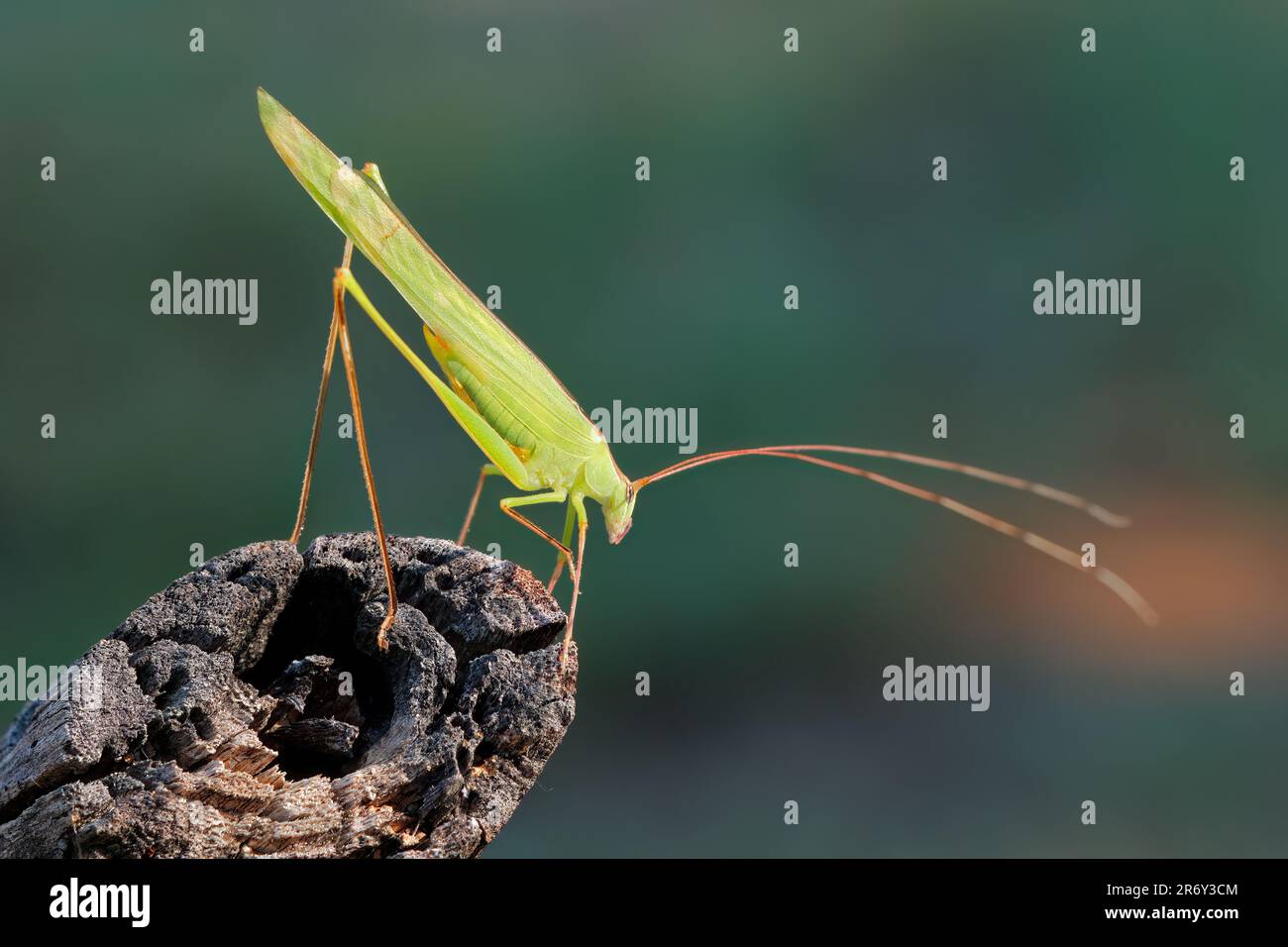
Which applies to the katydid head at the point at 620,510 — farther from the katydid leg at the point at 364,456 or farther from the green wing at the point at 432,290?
the katydid leg at the point at 364,456

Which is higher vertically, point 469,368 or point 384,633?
point 469,368

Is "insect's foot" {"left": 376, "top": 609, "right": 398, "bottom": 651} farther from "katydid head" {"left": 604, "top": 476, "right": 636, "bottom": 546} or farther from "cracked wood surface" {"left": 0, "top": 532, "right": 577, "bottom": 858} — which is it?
"katydid head" {"left": 604, "top": 476, "right": 636, "bottom": 546}

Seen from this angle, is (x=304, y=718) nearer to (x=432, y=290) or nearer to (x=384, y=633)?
(x=384, y=633)

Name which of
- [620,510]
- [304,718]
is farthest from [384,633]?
[620,510]

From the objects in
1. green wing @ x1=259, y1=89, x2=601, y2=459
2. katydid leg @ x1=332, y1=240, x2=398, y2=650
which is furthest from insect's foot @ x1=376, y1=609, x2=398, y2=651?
green wing @ x1=259, y1=89, x2=601, y2=459

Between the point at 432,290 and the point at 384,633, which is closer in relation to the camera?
the point at 384,633

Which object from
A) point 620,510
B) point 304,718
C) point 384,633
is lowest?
point 304,718

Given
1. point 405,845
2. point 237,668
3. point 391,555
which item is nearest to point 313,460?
point 391,555

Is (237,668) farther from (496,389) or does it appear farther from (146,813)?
(496,389)
